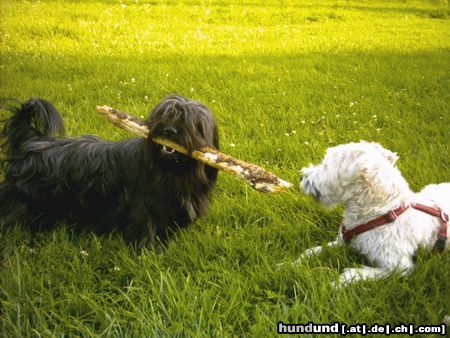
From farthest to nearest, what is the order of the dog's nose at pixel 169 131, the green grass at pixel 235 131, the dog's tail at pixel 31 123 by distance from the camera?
the dog's tail at pixel 31 123, the dog's nose at pixel 169 131, the green grass at pixel 235 131

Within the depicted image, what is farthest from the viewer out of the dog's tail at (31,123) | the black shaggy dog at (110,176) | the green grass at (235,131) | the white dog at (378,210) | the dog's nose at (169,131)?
the dog's tail at (31,123)

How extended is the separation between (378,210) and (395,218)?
144 millimetres

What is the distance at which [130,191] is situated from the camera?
384 centimetres

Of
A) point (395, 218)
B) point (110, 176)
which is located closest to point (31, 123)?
point (110, 176)

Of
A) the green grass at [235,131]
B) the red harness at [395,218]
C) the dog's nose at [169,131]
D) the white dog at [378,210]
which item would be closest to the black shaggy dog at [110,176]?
the dog's nose at [169,131]

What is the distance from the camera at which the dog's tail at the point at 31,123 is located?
4074mm

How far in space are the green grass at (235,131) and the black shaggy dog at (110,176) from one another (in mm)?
237

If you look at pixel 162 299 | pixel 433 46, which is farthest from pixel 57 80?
pixel 433 46

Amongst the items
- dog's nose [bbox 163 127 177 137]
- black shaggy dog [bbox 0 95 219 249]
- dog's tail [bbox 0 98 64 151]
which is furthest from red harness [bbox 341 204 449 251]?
dog's tail [bbox 0 98 64 151]

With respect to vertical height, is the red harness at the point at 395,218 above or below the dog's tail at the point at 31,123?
below

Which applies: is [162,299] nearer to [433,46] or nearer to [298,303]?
[298,303]

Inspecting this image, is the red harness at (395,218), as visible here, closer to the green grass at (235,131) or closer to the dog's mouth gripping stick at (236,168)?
the green grass at (235,131)

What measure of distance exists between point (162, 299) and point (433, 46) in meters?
11.7

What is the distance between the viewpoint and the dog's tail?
4.07m
